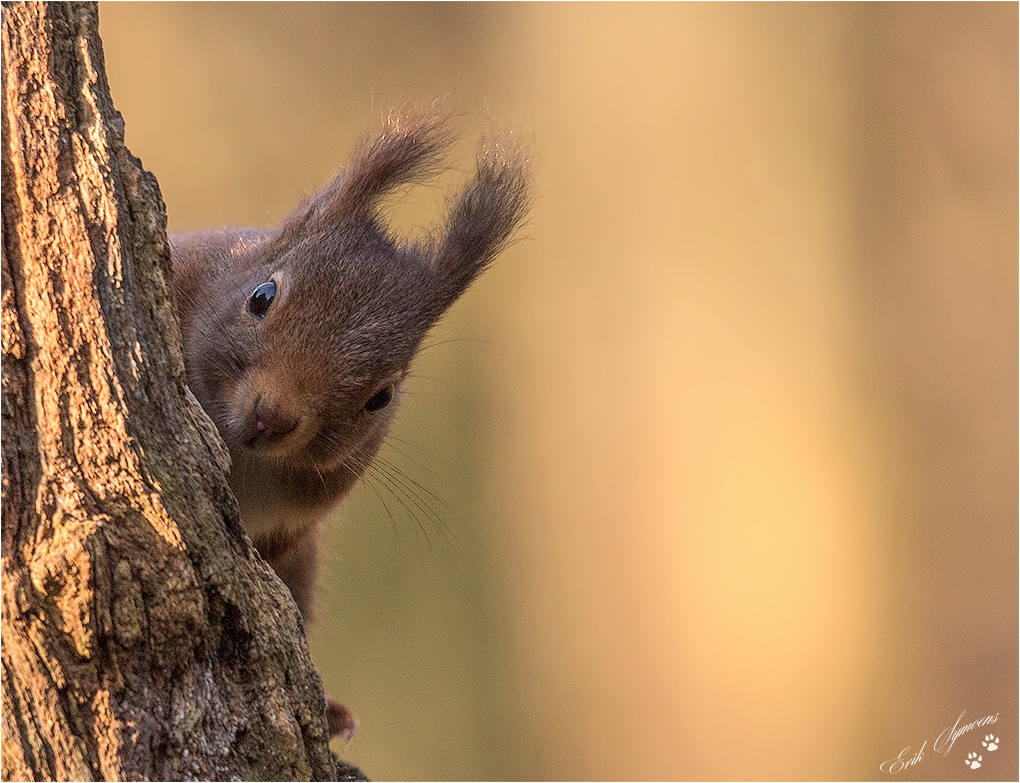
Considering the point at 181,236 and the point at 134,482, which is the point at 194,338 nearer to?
the point at 181,236

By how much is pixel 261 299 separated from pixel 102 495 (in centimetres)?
92

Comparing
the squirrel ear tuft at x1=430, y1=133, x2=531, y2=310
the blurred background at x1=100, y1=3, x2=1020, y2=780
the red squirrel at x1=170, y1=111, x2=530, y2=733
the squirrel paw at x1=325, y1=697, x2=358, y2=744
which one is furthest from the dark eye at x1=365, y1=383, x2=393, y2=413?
the blurred background at x1=100, y1=3, x2=1020, y2=780

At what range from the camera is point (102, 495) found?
121 cm

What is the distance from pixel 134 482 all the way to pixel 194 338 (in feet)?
2.97

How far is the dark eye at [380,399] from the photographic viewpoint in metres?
2.13

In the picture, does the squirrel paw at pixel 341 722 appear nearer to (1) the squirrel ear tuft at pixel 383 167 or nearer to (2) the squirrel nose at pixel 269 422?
(2) the squirrel nose at pixel 269 422

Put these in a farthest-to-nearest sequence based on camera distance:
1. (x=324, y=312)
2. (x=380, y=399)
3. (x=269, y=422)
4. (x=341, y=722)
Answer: (x=341, y=722) < (x=380, y=399) < (x=324, y=312) < (x=269, y=422)

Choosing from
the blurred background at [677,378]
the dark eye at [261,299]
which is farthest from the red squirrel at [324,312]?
the blurred background at [677,378]

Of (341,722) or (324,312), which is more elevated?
(324,312)

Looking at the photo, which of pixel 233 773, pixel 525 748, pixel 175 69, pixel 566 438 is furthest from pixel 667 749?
pixel 175 69

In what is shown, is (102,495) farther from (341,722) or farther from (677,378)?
(677,378)

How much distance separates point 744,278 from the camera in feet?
13.3

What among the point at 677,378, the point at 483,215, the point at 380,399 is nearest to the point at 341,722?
the point at 380,399

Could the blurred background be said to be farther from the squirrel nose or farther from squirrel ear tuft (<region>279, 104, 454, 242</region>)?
the squirrel nose
